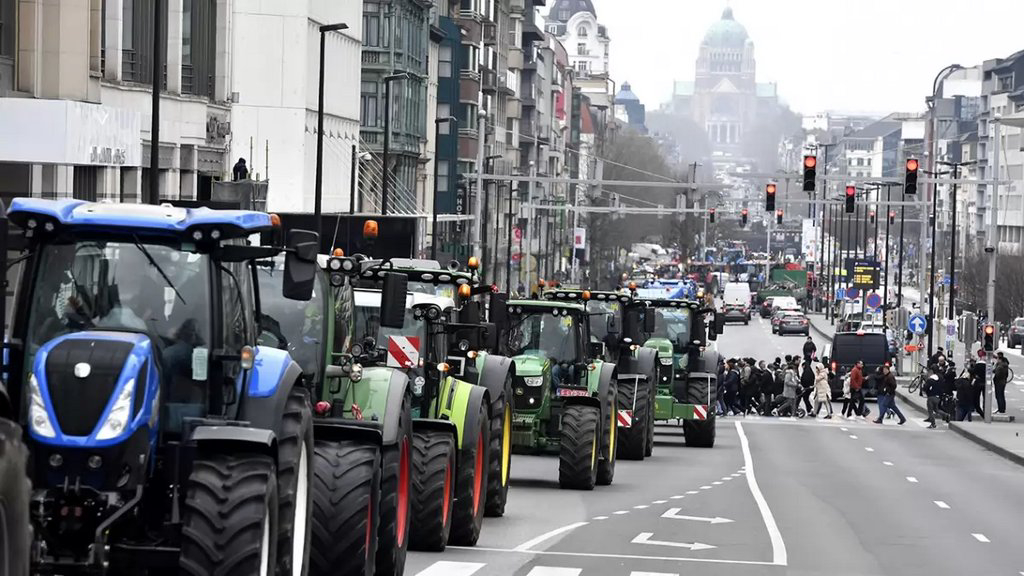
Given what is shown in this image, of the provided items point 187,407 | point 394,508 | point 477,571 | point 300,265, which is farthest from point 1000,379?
point 187,407

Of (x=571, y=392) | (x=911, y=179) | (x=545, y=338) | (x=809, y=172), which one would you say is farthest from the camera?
(x=809, y=172)

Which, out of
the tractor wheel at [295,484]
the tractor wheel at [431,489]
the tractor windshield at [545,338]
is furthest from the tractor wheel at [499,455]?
the tractor wheel at [295,484]

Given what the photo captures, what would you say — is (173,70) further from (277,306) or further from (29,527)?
(29,527)

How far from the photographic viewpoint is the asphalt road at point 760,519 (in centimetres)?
1838

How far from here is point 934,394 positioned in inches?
2089

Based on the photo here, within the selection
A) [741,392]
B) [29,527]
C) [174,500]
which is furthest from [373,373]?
[741,392]

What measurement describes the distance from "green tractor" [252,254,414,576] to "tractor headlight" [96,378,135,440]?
2.97 m

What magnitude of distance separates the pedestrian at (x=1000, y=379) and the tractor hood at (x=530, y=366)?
29.7 metres

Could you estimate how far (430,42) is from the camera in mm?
98812

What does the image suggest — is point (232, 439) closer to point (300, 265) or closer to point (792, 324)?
point (300, 265)

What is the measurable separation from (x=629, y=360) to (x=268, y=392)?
21.5 meters

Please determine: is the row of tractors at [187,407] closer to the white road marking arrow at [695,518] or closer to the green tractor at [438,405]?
the green tractor at [438,405]

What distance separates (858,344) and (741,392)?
1425 cm

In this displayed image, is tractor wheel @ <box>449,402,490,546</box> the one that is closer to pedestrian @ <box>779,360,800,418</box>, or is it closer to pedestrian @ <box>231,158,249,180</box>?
pedestrian @ <box>231,158,249,180</box>
